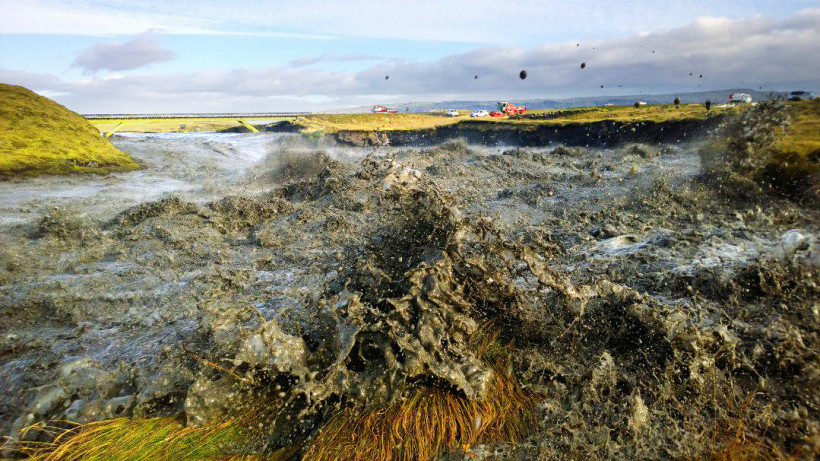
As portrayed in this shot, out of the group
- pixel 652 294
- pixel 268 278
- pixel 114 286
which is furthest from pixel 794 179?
pixel 114 286

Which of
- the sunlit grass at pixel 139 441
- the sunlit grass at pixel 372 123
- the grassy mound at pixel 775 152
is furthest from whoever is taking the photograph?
the sunlit grass at pixel 372 123

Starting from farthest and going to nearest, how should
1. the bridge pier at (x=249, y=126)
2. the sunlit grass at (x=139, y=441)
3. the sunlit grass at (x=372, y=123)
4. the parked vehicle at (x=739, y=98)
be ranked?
the bridge pier at (x=249, y=126) → the sunlit grass at (x=372, y=123) → the parked vehicle at (x=739, y=98) → the sunlit grass at (x=139, y=441)

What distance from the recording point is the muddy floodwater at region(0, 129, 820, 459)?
304 centimetres

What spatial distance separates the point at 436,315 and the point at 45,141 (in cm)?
1884

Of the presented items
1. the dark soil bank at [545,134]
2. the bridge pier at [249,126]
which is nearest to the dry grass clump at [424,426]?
the dark soil bank at [545,134]

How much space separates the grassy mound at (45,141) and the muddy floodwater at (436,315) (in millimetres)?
5799

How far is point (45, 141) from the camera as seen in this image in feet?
48.6

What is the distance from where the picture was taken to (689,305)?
4438mm

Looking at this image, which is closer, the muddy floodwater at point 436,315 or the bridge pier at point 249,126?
the muddy floodwater at point 436,315

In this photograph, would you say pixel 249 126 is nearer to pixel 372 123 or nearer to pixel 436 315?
pixel 372 123

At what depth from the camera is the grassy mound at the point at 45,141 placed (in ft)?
44.0

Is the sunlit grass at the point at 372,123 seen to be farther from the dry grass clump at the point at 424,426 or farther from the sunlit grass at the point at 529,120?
the dry grass clump at the point at 424,426

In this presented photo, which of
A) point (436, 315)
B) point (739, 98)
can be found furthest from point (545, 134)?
point (436, 315)

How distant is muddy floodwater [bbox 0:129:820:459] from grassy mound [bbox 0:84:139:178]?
5.80m
